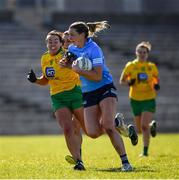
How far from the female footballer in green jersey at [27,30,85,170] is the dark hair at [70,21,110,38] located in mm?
543

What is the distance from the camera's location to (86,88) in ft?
40.7

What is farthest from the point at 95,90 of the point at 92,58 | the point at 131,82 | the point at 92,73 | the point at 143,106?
the point at 131,82

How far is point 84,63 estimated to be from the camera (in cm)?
1184

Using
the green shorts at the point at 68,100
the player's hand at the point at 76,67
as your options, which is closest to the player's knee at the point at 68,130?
the green shorts at the point at 68,100

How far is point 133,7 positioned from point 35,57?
20.3 feet

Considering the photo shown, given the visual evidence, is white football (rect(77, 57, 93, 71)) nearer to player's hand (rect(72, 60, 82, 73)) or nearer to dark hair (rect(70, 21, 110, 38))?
player's hand (rect(72, 60, 82, 73))

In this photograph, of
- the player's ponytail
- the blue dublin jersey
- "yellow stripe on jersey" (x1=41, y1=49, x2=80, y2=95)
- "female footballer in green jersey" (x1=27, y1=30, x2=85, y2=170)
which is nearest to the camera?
the blue dublin jersey

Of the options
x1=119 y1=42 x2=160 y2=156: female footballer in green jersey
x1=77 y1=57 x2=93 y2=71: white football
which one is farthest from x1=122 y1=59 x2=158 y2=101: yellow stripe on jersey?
x1=77 y1=57 x2=93 y2=71: white football

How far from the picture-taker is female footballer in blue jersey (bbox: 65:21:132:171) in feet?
39.4

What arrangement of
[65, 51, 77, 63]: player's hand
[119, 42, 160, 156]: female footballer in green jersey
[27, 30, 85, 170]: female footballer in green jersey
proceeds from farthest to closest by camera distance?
[119, 42, 160, 156]: female footballer in green jersey
[27, 30, 85, 170]: female footballer in green jersey
[65, 51, 77, 63]: player's hand

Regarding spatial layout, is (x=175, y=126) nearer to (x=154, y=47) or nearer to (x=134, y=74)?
(x=154, y=47)

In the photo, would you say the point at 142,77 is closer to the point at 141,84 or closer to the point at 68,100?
the point at 141,84

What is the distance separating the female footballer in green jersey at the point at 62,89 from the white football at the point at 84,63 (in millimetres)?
962

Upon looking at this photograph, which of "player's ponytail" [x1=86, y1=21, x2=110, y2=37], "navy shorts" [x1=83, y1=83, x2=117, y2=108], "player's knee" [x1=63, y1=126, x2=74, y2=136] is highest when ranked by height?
"player's ponytail" [x1=86, y1=21, x2=110, y2=37]
